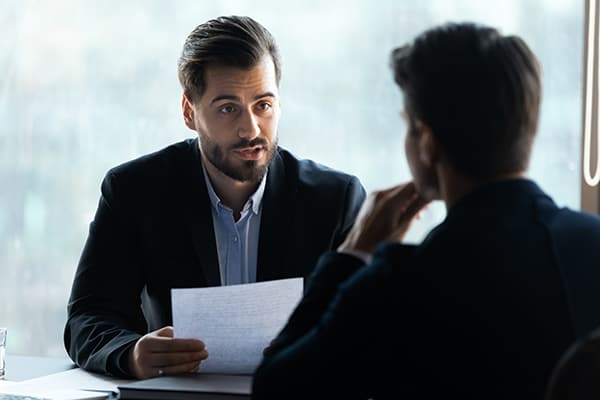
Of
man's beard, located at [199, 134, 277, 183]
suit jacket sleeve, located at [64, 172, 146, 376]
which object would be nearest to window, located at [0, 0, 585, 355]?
man's beard, located at [199, 134, 277, 183]

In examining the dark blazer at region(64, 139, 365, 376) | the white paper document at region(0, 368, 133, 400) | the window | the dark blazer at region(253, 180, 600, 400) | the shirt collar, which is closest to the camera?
the dark blazer at region(253, 180, 600, 400)

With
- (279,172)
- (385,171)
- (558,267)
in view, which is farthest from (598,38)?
(558,267)

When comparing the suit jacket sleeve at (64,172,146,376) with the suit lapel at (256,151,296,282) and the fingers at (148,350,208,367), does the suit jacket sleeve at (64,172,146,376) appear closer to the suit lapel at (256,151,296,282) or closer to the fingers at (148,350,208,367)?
the fingers at (148,350,208,367)

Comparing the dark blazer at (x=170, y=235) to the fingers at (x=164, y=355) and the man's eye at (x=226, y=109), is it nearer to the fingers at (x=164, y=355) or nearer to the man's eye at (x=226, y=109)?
the man's eye at (x=226, y=109)

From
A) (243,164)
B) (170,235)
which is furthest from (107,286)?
(243,164)

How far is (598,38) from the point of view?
2.59m

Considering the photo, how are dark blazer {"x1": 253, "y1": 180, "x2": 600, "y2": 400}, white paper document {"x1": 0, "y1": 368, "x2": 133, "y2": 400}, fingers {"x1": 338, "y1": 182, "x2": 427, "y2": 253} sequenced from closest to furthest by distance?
dark blazer {"x1": 253, "y1": 180, "x2": 600, "y2": 400} < fingers {"x1": 338, "y1": 182, "x2": 427, "y2": 253} < white paper document {"x1": 0, "y1": 368, "x2": 133, "y2": 400}

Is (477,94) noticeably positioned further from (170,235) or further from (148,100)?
(148,100)

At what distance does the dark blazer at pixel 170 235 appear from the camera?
212cm

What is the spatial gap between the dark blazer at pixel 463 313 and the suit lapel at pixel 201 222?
3.33 feet

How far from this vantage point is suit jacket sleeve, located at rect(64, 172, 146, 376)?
1959 mm

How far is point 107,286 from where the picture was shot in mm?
2105

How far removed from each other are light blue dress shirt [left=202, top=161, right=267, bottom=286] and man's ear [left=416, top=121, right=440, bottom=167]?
1.10 m

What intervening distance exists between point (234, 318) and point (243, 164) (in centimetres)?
68
